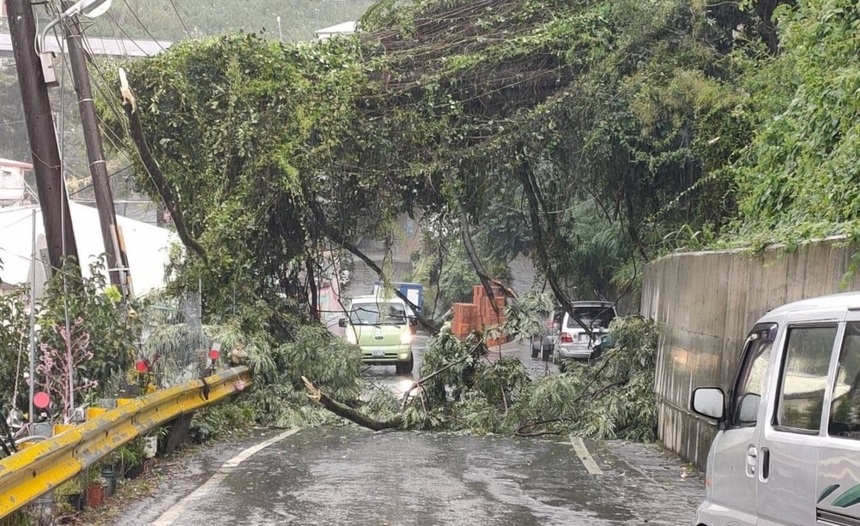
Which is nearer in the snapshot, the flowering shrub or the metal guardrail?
the metal guardrail

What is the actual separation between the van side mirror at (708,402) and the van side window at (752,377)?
0.10m

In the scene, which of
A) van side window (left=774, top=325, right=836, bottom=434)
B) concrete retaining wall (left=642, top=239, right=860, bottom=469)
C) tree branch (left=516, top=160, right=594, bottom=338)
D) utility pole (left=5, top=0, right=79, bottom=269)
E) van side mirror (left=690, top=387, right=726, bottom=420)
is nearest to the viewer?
van side window (left=774, top=325, right=836, bottom=434)

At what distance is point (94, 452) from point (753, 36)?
1521 centimetres

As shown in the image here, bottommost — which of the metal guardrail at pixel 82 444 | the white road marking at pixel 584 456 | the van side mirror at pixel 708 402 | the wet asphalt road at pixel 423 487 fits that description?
the white road marking at pixel 584 456

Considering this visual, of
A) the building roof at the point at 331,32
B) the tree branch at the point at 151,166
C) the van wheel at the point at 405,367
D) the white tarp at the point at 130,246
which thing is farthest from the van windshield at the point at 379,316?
the tree branch at the point at 151,166

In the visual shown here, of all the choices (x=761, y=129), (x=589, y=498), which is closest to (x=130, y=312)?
(x=589, y=498)

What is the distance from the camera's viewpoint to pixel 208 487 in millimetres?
10141

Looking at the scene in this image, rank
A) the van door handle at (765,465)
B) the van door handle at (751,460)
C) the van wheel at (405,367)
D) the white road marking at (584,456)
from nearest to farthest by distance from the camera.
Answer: the van door handle at (765,465)
the van door handle at (751,460)
the white road marking at (584,456)
the van wheel at (405,367)

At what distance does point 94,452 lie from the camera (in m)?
8.64

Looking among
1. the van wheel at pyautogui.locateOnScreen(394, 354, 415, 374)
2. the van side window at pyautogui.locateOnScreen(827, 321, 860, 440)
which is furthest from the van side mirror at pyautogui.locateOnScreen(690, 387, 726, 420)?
the van wheel at pyautogui.locateOnScreen(394, 354, 415, 374)

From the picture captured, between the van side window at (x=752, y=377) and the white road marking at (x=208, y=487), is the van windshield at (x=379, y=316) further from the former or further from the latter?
the van side window at (x=752, y=377)

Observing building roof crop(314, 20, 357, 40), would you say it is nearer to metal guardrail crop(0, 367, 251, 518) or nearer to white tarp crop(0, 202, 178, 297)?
white tarp crop(0, 202, 178, 297)

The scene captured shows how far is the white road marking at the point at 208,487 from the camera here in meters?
8.60

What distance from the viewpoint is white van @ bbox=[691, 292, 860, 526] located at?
4.44m
